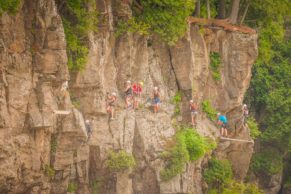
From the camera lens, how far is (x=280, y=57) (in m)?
40.0

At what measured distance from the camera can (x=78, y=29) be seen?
23.8 metres

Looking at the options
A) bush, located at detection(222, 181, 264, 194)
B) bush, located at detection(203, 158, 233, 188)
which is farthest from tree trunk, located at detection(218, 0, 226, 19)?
bush, located at detection(222, 181, 264, 194)

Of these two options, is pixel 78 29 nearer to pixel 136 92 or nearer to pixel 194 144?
pixel 136 92

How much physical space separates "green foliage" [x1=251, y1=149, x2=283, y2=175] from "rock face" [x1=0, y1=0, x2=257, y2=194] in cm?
569

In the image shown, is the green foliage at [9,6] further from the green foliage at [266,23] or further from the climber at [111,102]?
the green foliage at [266,23]

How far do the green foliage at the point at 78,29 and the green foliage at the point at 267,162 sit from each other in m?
18.5

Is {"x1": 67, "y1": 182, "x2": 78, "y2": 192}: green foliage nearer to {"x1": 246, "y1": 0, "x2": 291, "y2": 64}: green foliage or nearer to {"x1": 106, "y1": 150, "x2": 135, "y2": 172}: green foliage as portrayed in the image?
{"x1": 106, "y1": 150, "x2": 135, "y2": 172}: green foliage

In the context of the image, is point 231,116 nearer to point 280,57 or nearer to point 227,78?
point 227,78

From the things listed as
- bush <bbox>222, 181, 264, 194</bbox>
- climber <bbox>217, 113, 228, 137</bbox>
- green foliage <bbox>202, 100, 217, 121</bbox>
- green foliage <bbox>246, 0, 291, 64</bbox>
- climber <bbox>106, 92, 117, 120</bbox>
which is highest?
green foliage <bbox>246, 0, 291, 64</bbox>

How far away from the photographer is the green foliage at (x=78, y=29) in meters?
23.6

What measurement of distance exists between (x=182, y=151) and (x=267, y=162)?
43.8 feet

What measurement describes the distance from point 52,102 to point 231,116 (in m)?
13.3

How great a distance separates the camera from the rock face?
21203 mm

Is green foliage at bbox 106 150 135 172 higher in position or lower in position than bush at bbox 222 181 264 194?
higher
